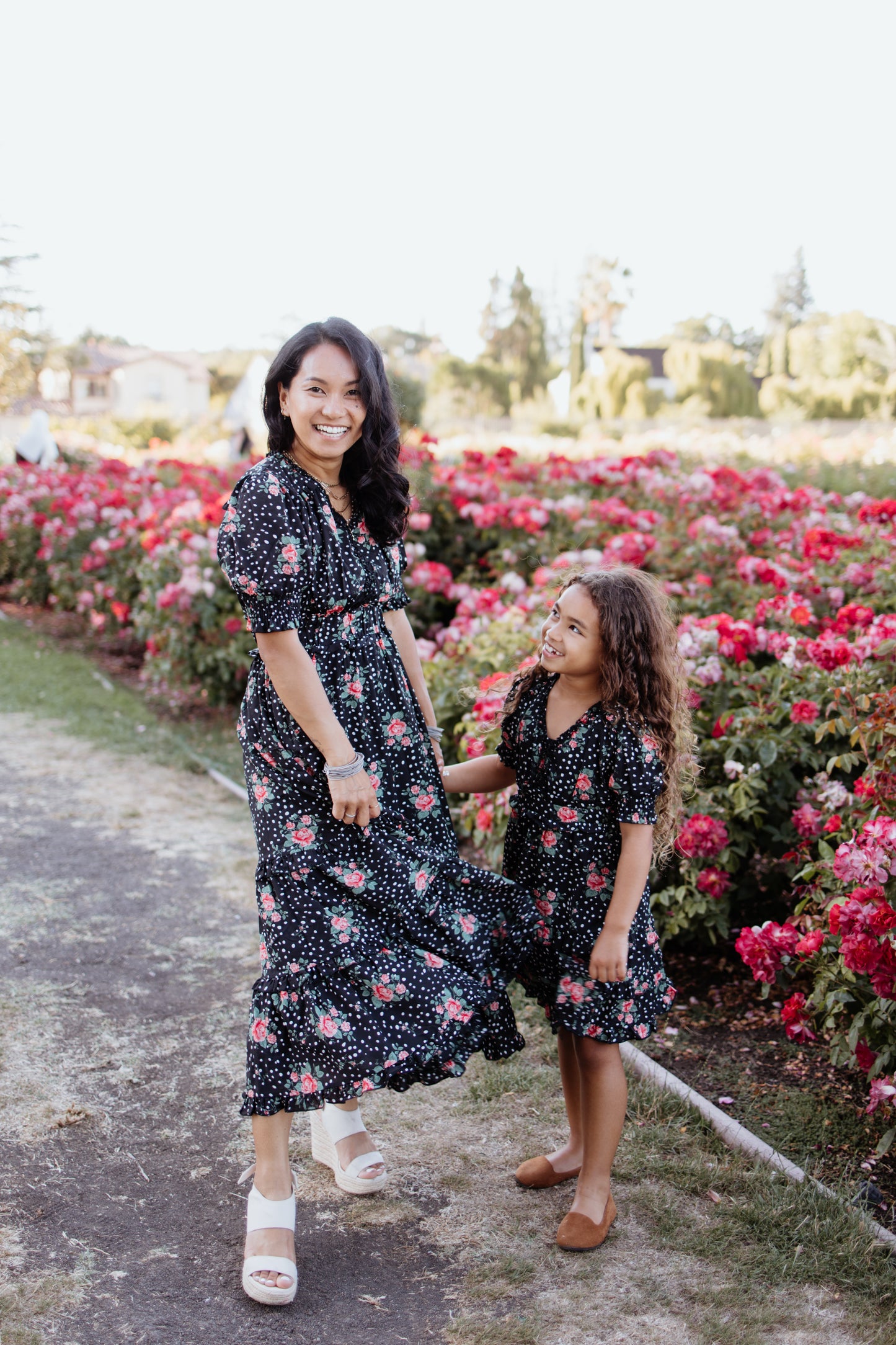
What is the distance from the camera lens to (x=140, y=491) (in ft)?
28.0

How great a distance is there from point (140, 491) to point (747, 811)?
661 cm

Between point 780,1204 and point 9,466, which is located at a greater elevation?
point 9,466

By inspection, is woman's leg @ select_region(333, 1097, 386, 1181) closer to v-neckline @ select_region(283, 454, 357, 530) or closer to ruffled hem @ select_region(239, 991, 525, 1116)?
ruffled hem @ select_region(239, 991, 525, 1116)

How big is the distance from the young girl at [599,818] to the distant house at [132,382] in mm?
61051

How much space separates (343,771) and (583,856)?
530mm

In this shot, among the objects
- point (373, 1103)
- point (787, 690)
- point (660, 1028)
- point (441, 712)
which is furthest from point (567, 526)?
point (373, 1103)

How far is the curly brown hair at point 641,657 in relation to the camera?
210 cm

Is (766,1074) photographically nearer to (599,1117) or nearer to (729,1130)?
(729,1130)

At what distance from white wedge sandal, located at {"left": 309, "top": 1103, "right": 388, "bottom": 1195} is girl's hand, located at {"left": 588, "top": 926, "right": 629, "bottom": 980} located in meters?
0.66

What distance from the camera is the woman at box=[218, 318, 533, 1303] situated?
6.47 feet

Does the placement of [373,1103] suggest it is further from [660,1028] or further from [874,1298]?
[874,1298]

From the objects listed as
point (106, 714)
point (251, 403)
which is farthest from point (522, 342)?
point (106, 714)

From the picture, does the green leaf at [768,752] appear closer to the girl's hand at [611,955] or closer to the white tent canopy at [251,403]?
the girl's hand at [611,955]

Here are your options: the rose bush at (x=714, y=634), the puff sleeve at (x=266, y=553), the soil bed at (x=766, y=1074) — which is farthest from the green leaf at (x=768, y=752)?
the puff sleeve at (x=266, y=553)
